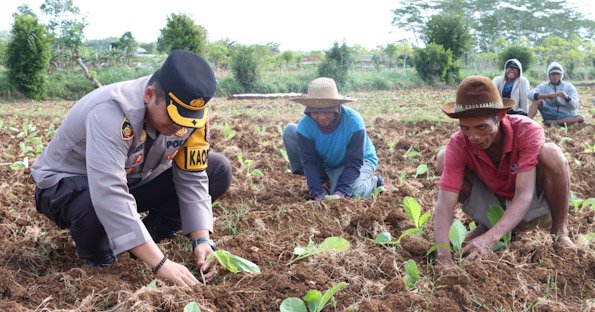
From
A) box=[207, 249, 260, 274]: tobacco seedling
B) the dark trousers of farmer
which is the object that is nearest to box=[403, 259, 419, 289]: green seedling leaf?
box=[207, 249, 260, 274]: tobacco seedling

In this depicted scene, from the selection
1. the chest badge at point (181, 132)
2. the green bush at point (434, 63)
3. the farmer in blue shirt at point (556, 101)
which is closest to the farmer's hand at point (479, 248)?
the chest badge at point (181, 132)

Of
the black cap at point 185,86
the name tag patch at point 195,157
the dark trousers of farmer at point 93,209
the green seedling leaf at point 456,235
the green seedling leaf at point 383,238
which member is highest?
the black cap at point 185,86

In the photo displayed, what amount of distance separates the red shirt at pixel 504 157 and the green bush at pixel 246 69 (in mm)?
19056

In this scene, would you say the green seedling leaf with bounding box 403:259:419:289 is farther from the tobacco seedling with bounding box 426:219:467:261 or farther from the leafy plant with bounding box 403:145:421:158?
the leafy plant with bounding box 403:145:421:158

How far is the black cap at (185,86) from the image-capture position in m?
2.31

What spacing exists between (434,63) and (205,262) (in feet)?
71.7

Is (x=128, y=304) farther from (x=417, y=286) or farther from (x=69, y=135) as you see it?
(x=417, y=286)

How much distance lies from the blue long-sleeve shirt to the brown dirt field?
266mm

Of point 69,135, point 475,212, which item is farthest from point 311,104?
point 69,135

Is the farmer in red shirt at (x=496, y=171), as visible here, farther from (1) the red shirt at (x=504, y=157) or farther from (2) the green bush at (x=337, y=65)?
(2) the green bush at (x=337, y=65)

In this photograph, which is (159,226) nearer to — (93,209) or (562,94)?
(93,209)

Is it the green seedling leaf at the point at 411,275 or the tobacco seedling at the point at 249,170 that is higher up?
the green seedling leaf at the point at 411,275

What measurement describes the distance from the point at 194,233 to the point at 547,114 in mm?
7571

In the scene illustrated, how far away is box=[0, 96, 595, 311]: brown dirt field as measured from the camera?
7.40 feet
